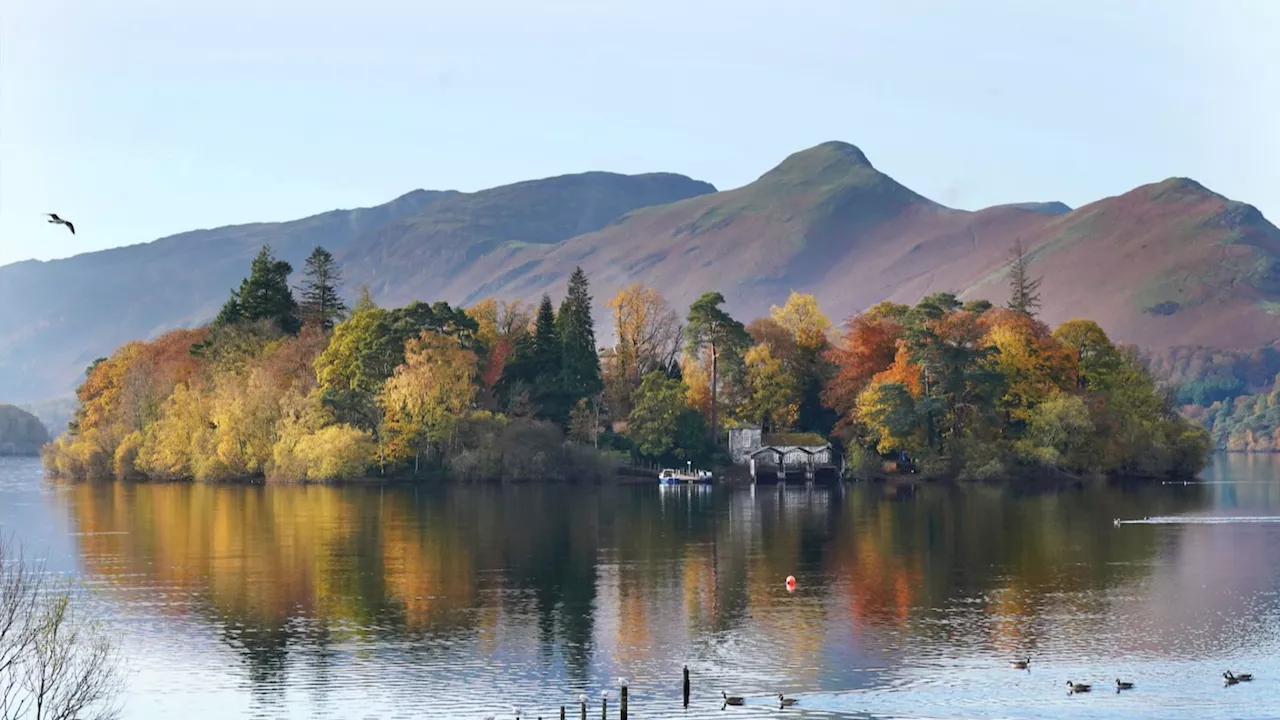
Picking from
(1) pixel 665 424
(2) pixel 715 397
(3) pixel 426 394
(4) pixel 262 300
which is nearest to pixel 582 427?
(1) pixel 665 424

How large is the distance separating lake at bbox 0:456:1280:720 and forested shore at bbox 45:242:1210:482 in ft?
90.4

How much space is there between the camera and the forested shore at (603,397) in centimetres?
14250

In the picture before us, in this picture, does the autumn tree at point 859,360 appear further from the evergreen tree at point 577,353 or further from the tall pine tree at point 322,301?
the tall pine tree at point 322,301

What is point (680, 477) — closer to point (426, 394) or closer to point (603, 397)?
point (603, 397)

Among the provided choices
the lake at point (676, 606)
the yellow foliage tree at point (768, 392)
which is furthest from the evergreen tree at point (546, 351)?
the lake at point (676, 606)

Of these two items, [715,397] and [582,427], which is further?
[715,397]

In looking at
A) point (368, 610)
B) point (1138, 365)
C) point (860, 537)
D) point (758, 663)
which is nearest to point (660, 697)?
point (758, 663)

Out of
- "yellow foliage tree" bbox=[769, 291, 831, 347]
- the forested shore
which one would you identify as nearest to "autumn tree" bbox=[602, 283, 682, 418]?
the forested shore

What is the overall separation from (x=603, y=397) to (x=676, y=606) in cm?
9395

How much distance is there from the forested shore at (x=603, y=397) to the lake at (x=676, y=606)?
90.4ft

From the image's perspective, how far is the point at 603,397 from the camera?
521 ft

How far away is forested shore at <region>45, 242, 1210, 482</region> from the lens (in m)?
142

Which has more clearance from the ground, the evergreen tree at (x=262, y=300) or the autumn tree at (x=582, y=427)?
the evergreen tree at (x=262, y=300)

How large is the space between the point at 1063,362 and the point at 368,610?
326 feet
